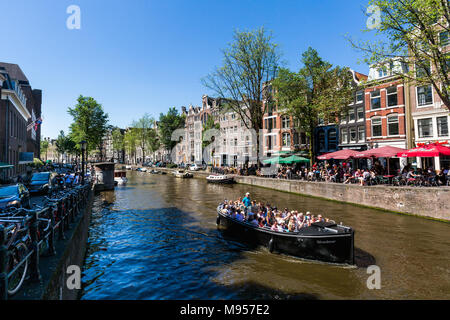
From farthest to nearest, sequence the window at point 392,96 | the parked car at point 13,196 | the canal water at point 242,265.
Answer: the window at point 392,96 → the parked car at point 13,196 → the canal water at point 242,265

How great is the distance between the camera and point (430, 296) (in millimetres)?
7723

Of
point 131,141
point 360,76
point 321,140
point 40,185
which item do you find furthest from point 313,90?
point 131,141

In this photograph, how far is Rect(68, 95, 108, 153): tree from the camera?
5122 cm

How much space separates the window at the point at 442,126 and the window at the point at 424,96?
194 cm

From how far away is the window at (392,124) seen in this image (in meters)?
27.5

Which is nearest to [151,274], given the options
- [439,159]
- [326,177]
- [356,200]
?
[356,200]

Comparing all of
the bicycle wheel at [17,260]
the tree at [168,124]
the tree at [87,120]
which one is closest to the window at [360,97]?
the bicycle wheel at [17,260]

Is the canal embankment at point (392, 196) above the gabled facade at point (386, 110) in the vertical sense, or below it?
below

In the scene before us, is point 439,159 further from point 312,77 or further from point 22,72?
point 22,72

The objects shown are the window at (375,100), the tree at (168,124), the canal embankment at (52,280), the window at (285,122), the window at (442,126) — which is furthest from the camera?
the tree at (168,124)

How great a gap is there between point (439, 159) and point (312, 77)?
15.1 m

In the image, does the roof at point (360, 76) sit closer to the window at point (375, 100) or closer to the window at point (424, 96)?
the window at point (375, 100)

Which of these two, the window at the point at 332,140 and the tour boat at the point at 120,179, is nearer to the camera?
the window at the point at 332,140
